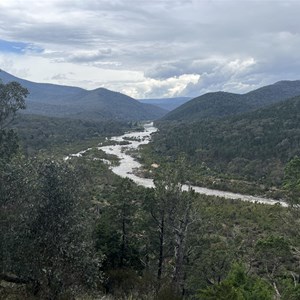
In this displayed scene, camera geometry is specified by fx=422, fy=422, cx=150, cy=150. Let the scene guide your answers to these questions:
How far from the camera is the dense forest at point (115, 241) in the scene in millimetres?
14586

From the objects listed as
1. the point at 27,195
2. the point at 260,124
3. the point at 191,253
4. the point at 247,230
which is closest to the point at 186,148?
the point at 260,124

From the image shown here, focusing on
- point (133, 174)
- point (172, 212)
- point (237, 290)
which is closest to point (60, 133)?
point (133, 174)

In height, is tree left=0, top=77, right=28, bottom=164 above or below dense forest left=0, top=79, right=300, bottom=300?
above

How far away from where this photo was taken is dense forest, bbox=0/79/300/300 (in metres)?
14.6

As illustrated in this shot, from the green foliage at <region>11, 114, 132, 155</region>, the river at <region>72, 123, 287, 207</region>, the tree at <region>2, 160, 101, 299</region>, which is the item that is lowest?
the river at <region>72, 123, 287, 207</region>

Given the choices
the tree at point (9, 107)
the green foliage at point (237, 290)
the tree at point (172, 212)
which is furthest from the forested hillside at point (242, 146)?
the green foliage at point (237, 290)

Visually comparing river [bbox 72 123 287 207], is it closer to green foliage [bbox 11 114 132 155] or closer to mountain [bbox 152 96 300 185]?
mountain [bbox 152 96 300 185]

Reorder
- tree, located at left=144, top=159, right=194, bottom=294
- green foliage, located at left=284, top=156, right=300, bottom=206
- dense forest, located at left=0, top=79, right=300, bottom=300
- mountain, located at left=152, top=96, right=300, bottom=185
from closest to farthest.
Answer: dense forest, located at left=0, top=79, right=300, bottom=300
tree, located at left=144, top=159, right=194, bottom=294
green foliage, located at left=284, top=156, right=300, bottom=206
mountain, located at left=152, top=96, right=300, bottom=185

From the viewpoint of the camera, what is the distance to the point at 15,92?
891 inches

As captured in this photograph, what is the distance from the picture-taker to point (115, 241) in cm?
2498

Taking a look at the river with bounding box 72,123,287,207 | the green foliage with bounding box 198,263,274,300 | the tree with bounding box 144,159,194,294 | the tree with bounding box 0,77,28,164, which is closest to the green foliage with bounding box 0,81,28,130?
the tree with bounding box 0,77,28,164

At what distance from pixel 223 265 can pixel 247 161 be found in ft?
236

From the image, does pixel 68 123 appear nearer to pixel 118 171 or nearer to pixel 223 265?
pixel 118 171

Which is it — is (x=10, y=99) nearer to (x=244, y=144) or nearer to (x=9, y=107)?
(x=9, y=107)
